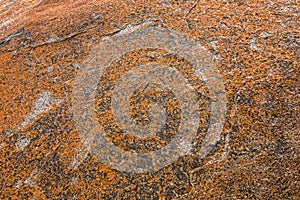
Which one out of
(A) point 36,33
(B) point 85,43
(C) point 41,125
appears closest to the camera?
(C) point 41,125

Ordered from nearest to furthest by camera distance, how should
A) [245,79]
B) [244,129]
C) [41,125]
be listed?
[244,129]
[245,79]
[41,125]

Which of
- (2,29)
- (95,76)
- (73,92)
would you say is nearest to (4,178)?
(73,92)

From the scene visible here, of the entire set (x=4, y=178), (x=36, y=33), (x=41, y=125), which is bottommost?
(x=4, y=178)

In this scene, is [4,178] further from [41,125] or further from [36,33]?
[36,33]

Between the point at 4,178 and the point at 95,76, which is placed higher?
the point at 95,76

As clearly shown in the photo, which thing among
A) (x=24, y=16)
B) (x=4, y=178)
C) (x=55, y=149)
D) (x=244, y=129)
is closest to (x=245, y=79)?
(x=244, y=129)

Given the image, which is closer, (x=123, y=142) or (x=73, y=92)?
(x=123, y=142)
